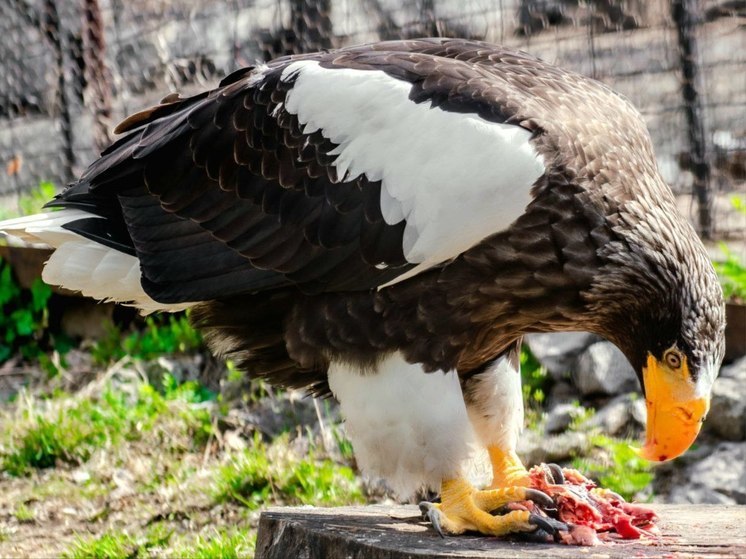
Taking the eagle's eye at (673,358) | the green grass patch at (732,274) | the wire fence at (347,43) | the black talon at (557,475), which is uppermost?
the wire fence at (347,43)

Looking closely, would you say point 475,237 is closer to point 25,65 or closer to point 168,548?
point 168,548

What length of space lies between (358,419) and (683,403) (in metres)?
0.90

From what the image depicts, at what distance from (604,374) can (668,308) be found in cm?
210

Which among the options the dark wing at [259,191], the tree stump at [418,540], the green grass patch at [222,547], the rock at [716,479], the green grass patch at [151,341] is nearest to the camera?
the tree stump at [418,540]

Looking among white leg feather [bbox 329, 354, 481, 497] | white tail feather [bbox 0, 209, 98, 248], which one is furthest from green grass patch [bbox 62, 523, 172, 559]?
white leg feather [bbox 329, 354, 481, 497]

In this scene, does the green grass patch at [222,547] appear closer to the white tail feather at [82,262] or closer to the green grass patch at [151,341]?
the white tail feather at [82,262]

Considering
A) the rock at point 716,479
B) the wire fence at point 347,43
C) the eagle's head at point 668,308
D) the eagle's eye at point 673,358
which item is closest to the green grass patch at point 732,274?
the wire fence at point 347,43

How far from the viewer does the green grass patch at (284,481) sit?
14.3ft

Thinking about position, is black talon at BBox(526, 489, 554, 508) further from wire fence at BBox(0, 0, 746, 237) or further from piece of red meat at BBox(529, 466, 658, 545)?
wire fence at BBox(0, 0, 746, 237)

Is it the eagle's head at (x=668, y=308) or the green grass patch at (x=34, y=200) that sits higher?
the green grass patch at (x=34, y=200)

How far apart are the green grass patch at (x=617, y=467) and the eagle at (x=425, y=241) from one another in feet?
3.36

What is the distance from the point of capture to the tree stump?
2.68 meters

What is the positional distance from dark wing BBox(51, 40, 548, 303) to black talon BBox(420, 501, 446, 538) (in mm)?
640

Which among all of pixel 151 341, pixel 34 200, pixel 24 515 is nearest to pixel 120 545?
pixel 24 515
